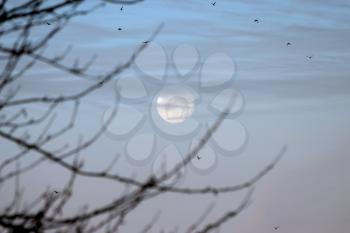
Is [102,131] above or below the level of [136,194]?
above

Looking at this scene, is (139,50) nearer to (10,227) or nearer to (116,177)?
(116,177)

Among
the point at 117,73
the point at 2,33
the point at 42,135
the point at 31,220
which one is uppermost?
the point at 2,33

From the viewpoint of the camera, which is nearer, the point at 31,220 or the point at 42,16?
the point at 31,220

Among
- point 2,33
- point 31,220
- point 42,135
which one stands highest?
point 2,33

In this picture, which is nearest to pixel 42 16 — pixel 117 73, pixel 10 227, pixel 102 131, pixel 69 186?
pixel 117 73

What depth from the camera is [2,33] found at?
10.3 feet

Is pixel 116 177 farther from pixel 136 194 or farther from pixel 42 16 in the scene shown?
pixel 42 16

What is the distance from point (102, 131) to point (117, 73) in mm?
354

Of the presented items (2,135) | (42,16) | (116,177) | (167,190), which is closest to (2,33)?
(42,16)

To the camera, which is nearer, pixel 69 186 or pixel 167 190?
pixel 167 190

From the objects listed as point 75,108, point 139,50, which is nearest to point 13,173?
point 75,108

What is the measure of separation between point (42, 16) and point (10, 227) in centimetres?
124

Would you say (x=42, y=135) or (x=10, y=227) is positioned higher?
(x=42, y=135)

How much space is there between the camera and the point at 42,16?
3.08 metres
